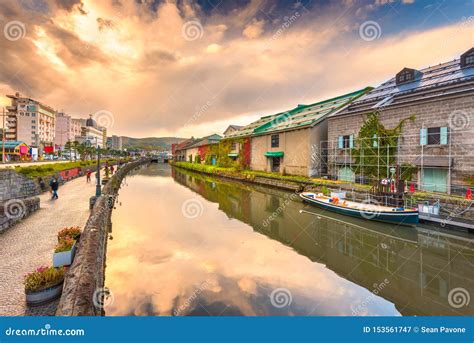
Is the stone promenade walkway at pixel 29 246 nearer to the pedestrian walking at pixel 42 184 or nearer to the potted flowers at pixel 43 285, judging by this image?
the potted flowers at pixel 43 285

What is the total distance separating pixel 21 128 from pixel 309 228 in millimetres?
101887

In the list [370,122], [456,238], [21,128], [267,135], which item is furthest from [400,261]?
[21,128]

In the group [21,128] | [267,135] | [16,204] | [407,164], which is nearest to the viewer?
[16,204]

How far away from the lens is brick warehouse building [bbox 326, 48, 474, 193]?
16344mm

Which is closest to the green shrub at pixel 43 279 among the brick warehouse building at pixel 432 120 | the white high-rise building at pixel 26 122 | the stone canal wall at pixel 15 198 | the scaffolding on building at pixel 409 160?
the stone canal wall at pixel 15 198

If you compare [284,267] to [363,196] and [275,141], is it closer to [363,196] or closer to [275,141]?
[363,196]

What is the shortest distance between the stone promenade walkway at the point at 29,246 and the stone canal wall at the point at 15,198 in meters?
0.34

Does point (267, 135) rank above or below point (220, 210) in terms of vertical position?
above

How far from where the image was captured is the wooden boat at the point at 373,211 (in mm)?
14070

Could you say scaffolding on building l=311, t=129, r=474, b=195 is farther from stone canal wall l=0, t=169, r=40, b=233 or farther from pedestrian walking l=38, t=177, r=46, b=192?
pedestrian walking l=38, t=177, r=46, b=192

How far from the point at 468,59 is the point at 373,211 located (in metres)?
15.0

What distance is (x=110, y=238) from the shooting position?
Result: 12.6m

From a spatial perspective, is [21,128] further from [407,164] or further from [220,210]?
[407,164]

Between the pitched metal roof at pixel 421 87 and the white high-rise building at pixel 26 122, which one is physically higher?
the white high-rise building at pixel 26 122
